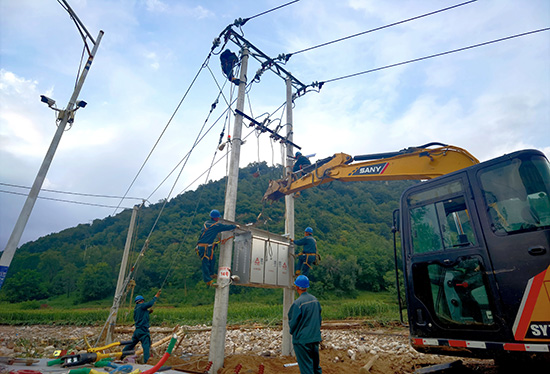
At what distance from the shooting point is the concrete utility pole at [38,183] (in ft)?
19.3

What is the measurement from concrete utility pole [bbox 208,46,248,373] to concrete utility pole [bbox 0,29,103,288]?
13.3 ft

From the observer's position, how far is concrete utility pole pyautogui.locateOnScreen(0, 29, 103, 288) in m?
5.88

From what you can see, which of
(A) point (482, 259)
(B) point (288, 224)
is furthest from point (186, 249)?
(A) point (482, 259)

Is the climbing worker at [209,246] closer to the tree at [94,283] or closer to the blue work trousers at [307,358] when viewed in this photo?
the blue work trousers at [307,358]

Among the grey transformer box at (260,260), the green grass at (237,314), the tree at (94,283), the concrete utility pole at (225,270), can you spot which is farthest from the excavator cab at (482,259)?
the tree at (94,283)

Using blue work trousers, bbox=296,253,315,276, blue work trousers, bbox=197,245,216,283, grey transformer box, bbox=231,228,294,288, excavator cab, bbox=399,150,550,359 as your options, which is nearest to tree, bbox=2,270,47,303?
blue work trousers, bbox=197,245,216,283

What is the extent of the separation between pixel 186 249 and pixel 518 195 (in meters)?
50.3

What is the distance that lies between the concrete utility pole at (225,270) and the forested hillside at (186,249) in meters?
30.4

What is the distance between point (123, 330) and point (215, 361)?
13.6 meters

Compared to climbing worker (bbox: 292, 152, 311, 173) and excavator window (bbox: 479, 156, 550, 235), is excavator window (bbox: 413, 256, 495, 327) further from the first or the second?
climbing worker (bbox: 292, 152, 311, 173)

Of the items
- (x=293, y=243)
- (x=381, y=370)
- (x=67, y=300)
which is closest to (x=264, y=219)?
(x=293, y=243)

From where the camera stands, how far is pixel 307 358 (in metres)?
Answer: 4.98

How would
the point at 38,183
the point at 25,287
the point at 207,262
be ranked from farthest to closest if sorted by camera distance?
1. the point at 25,287
2. the point at 207,262
3. the point at 38,183

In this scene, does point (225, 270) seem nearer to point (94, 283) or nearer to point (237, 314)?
point (237, 314)
